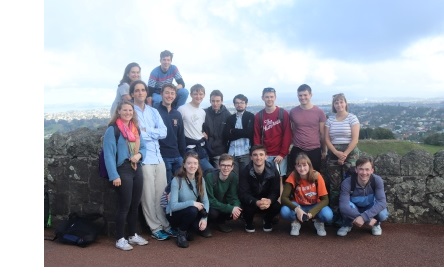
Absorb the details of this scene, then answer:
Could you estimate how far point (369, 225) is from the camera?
585 cm

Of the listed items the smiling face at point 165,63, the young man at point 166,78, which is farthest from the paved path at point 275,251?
the smiling face at point 165,63

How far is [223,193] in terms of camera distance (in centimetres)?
610

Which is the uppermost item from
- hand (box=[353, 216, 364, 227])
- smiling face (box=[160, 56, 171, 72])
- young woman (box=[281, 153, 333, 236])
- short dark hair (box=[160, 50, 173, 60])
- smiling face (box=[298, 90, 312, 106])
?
short dark hair (box=[160, 50, 173, 60])

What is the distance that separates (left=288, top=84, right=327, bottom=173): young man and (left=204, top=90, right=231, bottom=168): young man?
115 centimetres

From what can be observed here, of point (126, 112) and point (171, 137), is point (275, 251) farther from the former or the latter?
point (126, 112)

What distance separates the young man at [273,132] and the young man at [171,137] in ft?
4.08

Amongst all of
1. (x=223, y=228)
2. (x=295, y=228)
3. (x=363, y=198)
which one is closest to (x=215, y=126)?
(x=223, y=228)

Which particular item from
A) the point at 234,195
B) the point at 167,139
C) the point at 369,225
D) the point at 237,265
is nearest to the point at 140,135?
the point at 167,139

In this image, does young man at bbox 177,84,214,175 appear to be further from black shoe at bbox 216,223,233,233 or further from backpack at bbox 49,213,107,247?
backpack at bbox 49,213,107,247

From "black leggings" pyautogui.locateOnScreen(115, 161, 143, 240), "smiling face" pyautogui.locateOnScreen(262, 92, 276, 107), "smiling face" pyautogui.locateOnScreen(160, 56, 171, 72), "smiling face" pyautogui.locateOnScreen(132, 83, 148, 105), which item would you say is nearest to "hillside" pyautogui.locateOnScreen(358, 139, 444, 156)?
"smiling face" pyautogui.locateOnScreen(262, 92, 276, 107)

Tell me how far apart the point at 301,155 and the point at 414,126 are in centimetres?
711

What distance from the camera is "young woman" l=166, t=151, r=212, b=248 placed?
5617 mm

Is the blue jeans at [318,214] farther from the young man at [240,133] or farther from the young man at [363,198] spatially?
the young man at [240,133]

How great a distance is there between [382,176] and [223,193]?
8.46ft
